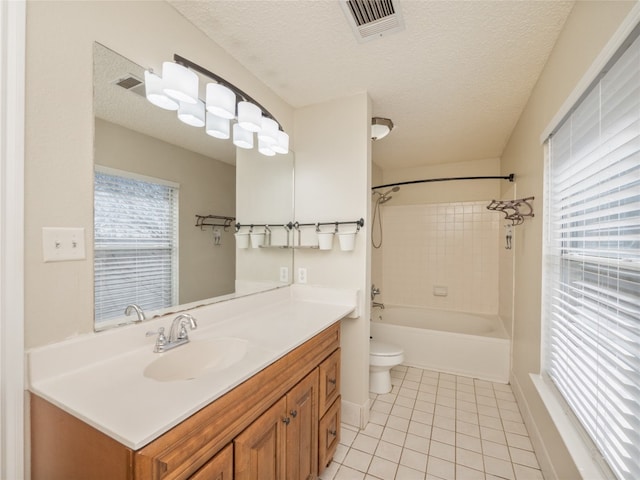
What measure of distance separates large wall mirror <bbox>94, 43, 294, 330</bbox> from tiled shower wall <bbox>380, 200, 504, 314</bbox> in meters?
2.45

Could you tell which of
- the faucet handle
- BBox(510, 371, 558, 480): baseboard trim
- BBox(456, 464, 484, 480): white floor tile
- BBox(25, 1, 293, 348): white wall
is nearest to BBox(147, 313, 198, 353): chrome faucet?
the faucet handle

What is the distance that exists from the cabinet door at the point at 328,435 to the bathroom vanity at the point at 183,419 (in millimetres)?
72

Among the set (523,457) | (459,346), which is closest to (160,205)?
(523,457)

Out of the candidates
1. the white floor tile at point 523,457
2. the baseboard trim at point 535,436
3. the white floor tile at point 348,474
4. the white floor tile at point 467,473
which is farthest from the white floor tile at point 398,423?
the baseboard trim at point 535,436

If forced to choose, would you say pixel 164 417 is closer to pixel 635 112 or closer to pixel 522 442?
pixel 635 112

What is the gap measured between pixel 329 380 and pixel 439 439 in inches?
36.9

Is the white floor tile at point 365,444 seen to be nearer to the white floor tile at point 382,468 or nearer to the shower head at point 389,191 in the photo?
the white floor tile at point 382,468

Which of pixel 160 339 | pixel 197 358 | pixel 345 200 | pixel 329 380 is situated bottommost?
pixel 329 380

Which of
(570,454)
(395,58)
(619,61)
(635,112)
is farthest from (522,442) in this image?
(395,58)

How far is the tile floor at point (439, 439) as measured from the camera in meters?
1.53

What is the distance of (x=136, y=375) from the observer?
904 mm

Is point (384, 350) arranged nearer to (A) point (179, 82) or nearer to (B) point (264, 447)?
(B) point (264, 447)

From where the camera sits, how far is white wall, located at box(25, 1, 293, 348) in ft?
2.75

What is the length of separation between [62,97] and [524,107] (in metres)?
2.75
